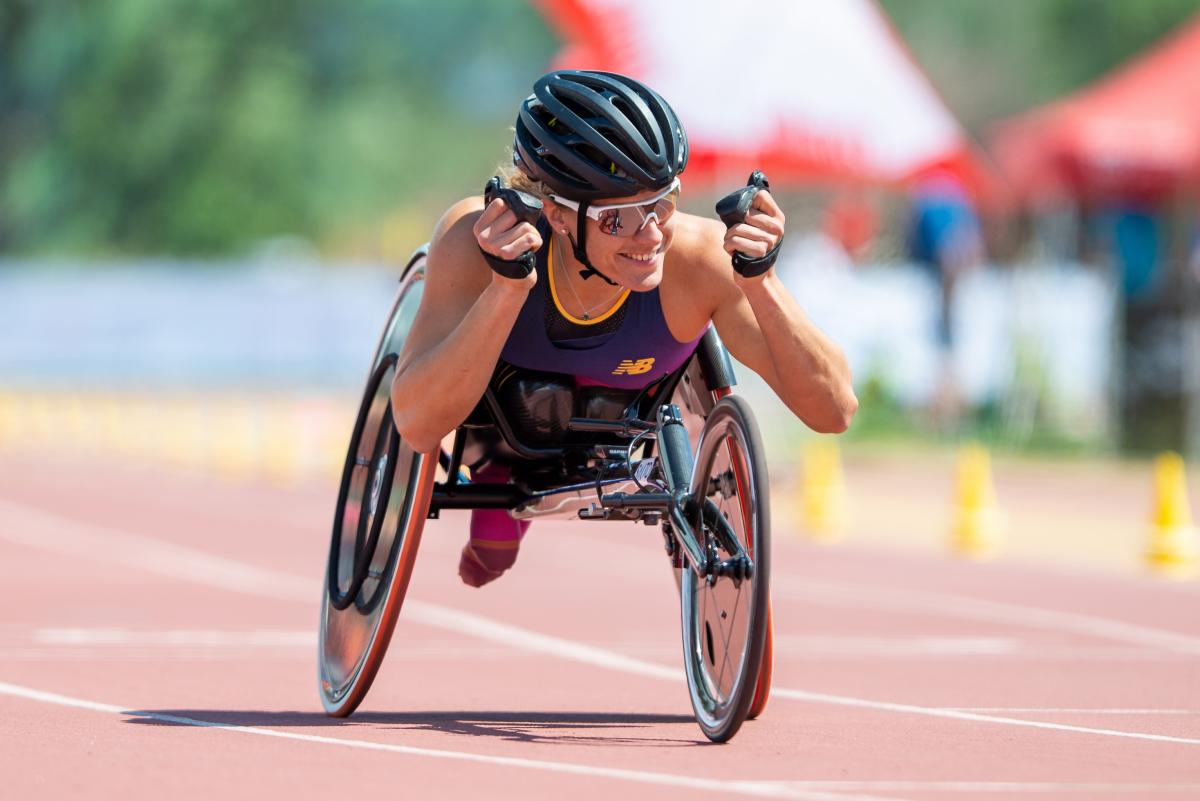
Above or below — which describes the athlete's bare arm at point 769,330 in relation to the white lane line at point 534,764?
above

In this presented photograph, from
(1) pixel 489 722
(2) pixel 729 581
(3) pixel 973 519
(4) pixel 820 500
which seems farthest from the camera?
(4) pixel 820 500

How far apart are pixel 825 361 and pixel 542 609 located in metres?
6.50

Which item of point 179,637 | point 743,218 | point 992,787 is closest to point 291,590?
point 179,637

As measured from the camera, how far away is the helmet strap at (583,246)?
307 inches

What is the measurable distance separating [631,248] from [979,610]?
7076 mm

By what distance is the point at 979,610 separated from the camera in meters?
14.3

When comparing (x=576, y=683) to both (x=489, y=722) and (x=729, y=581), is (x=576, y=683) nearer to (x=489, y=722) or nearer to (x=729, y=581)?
(x=489, y=722)

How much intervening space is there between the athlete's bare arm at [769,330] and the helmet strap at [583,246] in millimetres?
298

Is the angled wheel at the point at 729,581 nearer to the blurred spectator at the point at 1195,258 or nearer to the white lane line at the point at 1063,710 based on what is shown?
the white lane line at the point at 1063,710

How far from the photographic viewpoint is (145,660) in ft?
35.7

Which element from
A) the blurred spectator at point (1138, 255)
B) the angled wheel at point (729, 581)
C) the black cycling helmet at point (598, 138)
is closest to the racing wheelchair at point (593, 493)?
the angled wheel at point (729, 581)

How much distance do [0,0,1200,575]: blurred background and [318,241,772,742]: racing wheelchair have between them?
31.1ft

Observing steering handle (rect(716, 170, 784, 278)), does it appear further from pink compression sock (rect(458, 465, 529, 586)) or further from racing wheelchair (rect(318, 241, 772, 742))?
pink compression sock (rect(458, 465, 529, 586))

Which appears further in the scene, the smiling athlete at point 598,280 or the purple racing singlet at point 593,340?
the purple racing singlet at point 593,340
